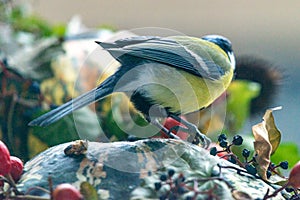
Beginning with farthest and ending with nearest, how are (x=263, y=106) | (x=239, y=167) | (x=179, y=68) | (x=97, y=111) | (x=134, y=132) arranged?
(x=263, y=106), (x=97, y=111), (x=134, y=132), (x=179, y=68), (x=239, y=167)

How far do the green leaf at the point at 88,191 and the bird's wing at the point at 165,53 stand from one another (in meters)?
0.20

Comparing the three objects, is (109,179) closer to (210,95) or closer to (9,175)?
(9,175)

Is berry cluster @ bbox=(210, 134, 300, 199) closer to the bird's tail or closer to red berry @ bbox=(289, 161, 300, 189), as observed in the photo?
red berry @ bbox=(289, 161, 300, 189)

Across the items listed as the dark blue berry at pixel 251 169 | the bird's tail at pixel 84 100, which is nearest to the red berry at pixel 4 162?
the bird's tail at pixel 84 100

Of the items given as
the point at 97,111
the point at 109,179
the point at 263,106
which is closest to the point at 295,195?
the point at 109,179

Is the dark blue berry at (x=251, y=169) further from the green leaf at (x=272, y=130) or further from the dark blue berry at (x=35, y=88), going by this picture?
the dark blue berry at (x=35, y=88)

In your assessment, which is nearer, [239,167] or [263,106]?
[239,167]

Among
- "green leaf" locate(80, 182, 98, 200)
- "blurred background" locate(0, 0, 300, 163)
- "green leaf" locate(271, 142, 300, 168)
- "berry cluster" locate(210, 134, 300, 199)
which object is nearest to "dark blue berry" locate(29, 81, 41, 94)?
"blurred background" locate(0, 0, 300, 163)

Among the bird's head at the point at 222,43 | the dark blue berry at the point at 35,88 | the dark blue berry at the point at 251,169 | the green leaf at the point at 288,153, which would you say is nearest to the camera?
the dark blue berry at the point at 251,169

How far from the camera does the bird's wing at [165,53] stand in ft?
2.47

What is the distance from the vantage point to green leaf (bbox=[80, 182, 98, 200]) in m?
0.58

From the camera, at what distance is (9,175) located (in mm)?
629

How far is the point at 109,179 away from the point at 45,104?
2.31 ft

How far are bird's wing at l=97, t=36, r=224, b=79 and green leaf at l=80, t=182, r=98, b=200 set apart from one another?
196 millimetres
